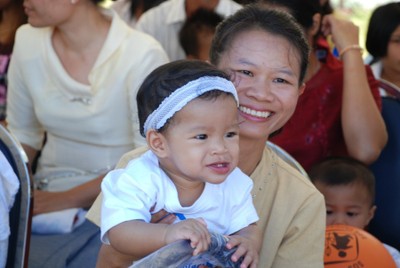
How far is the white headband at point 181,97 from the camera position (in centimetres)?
169

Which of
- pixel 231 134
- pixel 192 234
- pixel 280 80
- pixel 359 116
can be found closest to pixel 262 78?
pixel 280 80

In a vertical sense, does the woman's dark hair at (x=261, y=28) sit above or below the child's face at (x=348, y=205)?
above

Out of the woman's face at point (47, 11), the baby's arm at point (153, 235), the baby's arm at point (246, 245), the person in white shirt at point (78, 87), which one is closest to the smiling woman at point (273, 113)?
the baby's arm at point (246, 245)

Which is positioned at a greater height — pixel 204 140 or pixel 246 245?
pixel 204 140

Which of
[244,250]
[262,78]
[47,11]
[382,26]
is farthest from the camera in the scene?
[382,26]

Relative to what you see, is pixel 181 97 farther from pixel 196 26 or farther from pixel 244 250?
pixel 196 26

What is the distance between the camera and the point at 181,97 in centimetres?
169

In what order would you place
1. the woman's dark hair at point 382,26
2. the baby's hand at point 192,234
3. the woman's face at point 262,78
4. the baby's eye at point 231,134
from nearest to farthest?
the baby's hand at point 192,234, the baby's eye at point 231,134, the woman's face at point 262,78, the woman's dark hair at point 382,26

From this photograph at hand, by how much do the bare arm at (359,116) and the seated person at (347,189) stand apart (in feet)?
0.21

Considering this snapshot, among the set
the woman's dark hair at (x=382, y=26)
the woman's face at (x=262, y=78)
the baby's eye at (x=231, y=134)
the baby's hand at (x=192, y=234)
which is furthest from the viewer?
the woman's dark hair at (x=382, y=26)

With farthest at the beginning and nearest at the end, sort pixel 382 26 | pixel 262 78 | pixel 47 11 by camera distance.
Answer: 1. pixel 382 26
2. pixel 47 11
3. pixel 262 78

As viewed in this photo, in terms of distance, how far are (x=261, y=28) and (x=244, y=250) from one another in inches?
27.6

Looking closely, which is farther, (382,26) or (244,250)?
(382,26)

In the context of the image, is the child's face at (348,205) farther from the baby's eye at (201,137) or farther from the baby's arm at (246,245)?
the baby's eye at (201,137)
